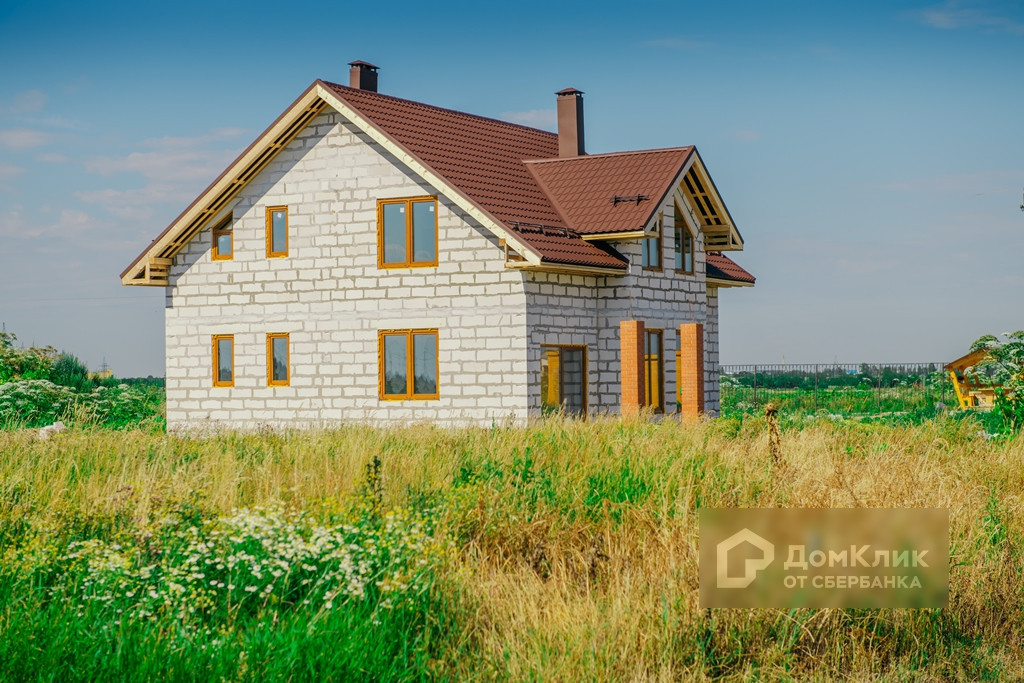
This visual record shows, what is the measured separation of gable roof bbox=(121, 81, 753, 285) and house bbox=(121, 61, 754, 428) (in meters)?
0.05

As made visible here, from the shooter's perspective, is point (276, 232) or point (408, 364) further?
point (276, 232)

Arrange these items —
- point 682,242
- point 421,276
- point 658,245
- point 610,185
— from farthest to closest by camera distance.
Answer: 1. point 682,242
2. point 658,245
3. point 610,185
4. point 421,276

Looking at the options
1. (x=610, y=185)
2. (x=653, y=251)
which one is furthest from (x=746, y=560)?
(x=610, y=185)

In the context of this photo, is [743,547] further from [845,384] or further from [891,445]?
[845,384]

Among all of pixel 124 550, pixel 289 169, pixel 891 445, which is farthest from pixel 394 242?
pixel 124 550

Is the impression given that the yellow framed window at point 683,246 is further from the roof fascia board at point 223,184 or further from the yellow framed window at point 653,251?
the roof fascia board at point 223,184

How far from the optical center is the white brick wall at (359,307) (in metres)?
21.8

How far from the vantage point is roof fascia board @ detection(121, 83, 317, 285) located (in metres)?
23.2

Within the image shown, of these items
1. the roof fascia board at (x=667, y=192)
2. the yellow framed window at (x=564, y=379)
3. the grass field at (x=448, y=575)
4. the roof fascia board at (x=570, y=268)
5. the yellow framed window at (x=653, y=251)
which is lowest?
the grass field at (x=448, y=575)

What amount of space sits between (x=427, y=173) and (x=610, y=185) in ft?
14.0

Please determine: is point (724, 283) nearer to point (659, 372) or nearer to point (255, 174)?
point (659, 372)

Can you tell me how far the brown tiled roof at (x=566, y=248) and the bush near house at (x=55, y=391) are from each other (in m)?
9.46

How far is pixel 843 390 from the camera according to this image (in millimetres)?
44000

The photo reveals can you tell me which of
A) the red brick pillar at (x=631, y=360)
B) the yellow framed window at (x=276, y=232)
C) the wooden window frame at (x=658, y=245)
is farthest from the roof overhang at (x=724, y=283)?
the yellow framed window at (x=276, y=232)
